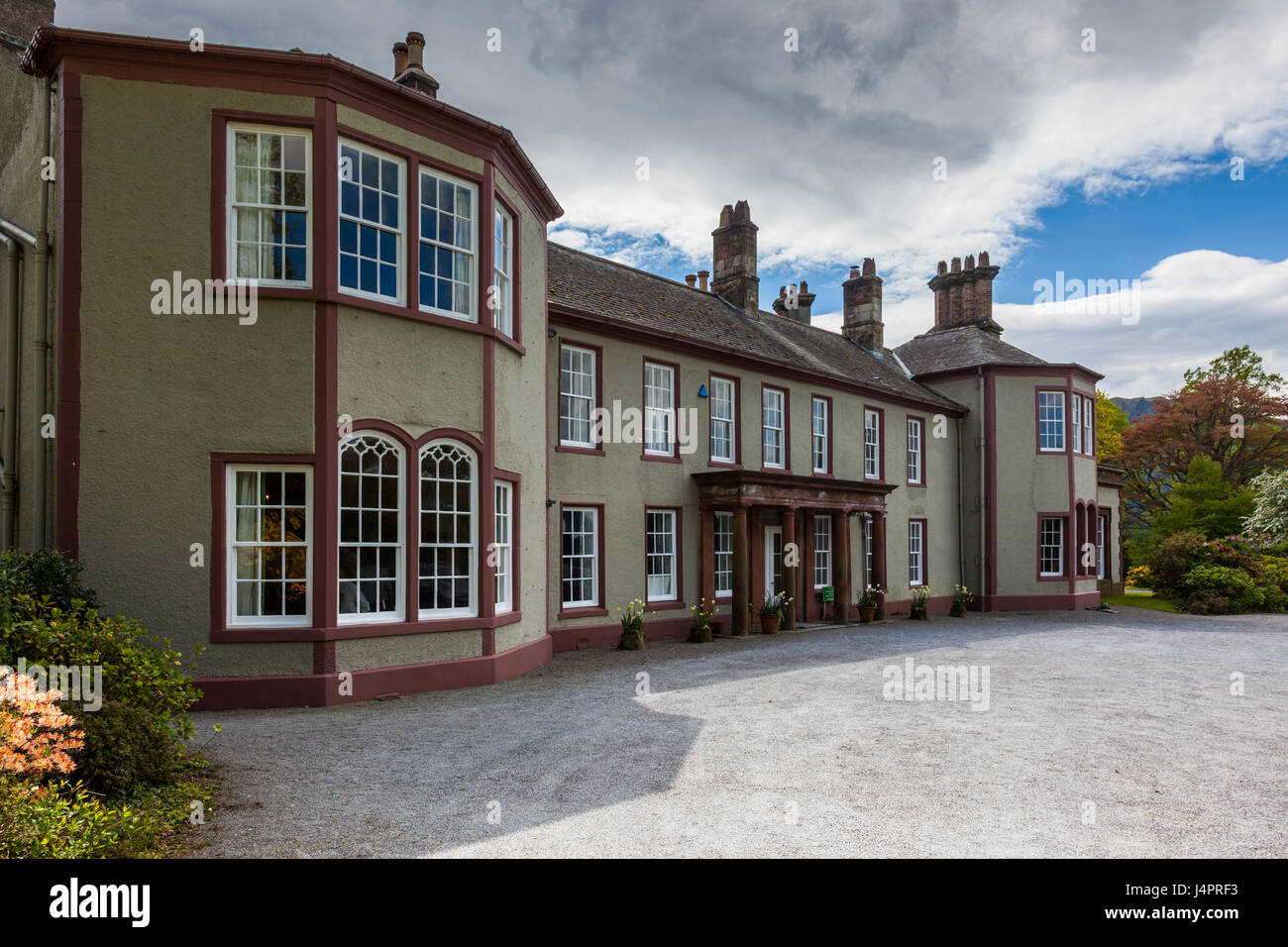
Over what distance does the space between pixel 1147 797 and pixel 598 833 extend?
4.14 metres

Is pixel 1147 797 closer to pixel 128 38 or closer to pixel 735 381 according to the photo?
pixel 128 38

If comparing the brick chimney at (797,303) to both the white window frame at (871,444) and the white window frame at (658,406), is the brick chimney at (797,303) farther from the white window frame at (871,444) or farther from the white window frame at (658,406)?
the white window frame at (658,406)

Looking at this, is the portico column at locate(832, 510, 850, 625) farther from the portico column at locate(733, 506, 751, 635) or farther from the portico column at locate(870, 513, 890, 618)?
the portico column at locate(733, 506, 751, 635)

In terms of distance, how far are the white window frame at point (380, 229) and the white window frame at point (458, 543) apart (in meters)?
1.96

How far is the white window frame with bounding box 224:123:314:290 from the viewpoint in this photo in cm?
1017

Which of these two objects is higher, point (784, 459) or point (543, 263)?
point (543, 263)

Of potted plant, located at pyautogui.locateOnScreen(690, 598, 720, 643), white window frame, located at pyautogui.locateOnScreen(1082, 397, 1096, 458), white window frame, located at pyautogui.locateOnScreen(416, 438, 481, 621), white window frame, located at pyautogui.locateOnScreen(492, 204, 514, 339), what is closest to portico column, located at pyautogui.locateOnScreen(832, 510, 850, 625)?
potted plant, located at pyautogui.locateOnScreen(690, 598, 720, 643)

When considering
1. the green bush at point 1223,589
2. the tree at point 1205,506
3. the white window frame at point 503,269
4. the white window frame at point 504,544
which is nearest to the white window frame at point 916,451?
the green bush at point 1223,589

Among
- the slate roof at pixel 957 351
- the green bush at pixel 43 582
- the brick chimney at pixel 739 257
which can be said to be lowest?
the green bush at pixel 43 582

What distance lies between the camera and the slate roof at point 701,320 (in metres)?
17.2

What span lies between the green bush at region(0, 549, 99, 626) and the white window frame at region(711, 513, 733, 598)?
1211 cm

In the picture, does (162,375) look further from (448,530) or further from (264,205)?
(448,530)

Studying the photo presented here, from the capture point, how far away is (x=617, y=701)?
10484mm
